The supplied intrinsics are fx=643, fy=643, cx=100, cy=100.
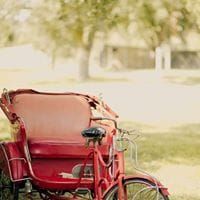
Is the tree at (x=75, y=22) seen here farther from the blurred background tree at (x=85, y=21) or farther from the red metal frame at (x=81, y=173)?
the red metal frame at (x=81, y=173)

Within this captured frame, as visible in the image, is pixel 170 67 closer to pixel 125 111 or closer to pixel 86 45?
pixel 86 45

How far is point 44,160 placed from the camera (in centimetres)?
532

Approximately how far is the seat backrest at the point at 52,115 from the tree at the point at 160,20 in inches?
256

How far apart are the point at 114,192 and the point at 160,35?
37.8 m

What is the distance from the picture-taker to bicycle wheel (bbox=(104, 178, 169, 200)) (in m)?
4.59

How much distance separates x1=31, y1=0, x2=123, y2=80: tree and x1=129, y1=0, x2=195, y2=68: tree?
0.68 m

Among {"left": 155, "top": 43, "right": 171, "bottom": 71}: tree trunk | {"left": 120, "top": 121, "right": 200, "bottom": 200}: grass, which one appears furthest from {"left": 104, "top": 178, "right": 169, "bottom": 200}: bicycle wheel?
{"left": 155, "top": 43, "right": 171, "bottom": 71}: tree trunk

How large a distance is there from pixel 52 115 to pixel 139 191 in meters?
1.58

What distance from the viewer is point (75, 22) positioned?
54.9 ft

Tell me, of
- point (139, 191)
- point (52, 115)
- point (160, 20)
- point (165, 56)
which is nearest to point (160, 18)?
point (160, 20)

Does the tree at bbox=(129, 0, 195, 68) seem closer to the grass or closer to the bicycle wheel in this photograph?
the grass

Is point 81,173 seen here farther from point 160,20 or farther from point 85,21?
point 160,20

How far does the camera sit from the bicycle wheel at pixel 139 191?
15.0 ft

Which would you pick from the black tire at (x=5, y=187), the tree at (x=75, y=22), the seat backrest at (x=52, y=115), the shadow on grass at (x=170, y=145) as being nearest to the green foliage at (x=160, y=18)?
the tree at (x=75, y=22)
